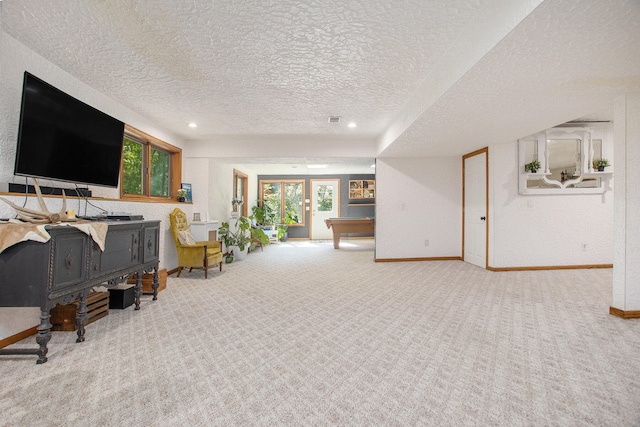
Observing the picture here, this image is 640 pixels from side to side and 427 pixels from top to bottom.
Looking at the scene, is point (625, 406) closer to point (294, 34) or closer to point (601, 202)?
point (294, 34)

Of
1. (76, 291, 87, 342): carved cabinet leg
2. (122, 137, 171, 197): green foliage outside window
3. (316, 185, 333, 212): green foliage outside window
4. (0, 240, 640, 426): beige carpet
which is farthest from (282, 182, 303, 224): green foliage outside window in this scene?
(76, 291, 87, 342): carved cabinet leg

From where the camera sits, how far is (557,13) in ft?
5.20

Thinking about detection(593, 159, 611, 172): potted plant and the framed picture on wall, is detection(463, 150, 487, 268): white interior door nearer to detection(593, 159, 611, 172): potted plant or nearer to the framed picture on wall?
detection(593, 159, 611, 172): potted plant

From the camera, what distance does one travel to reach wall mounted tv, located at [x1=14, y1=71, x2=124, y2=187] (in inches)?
85.3

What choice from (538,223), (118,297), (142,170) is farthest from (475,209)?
(142,170)

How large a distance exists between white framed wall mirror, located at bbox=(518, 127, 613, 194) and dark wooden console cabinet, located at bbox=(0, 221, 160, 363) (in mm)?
6033

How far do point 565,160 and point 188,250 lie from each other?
6709 mm

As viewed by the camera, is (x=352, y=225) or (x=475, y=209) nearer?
(x=475, y=209)

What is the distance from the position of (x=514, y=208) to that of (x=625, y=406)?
4.02 meters

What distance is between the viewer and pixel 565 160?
16.4ft

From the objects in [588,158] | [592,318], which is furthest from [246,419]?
[588,158]

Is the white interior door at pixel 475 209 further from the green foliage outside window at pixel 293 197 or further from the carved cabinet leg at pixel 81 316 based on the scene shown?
the carved cabinet leg at pixel 81 316

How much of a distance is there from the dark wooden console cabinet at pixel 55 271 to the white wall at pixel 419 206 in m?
4.67

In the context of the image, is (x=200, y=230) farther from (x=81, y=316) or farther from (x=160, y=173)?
(x=81, y=316)
